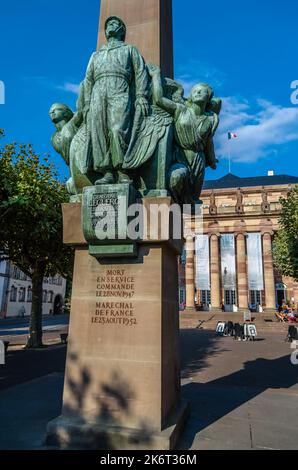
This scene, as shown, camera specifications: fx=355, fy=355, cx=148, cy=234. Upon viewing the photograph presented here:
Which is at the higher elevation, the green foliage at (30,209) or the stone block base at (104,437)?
the green foliage at (30,209)

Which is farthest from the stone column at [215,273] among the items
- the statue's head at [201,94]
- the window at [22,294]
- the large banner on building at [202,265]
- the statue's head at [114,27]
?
the statue's head at [114,27]

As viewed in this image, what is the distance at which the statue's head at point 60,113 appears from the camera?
5852mm

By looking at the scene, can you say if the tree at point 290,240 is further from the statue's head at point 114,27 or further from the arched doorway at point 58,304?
the arched doorway at point 58,304

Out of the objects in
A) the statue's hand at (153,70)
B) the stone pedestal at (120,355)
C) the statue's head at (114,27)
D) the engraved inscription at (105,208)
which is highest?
the statue's head at (114,27)

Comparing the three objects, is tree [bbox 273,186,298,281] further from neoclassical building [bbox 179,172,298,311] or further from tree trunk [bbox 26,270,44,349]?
neoclassical building [bbox 179,172,298,311]

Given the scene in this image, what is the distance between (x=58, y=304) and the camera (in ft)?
222

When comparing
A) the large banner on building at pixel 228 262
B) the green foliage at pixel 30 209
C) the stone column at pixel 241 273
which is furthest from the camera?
the stone column at pixel 241 273

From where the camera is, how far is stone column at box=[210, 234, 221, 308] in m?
52.2

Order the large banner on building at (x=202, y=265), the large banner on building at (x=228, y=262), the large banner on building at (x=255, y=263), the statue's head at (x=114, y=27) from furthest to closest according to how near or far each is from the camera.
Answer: the large banner on building at (x=228, y=262) → the large banner on building at (x=202, y=265) → the large banner on building at (x=255, y=263) → the statue's head at (x=114, y=27)

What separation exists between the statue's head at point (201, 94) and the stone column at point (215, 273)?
4866 cm

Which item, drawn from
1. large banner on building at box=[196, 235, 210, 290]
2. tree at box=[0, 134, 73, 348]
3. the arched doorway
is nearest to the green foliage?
tree at box=[0, 134, 73, 348]

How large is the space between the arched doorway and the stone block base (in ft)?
214

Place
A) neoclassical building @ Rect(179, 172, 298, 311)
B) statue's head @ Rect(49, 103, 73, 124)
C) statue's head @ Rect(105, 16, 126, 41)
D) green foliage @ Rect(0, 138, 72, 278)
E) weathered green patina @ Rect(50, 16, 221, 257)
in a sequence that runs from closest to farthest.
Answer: weathered green patina @ Rect(50, 16, 221, 257)
statue's head @ Rect(105, 16, 126, 41)
statue's head @ Rect(49, 103, 73, 124)
green foliage @ Rect(0, 138, 72, 278)
neoclassical building @ Rect(179, 172, 298, 311)
